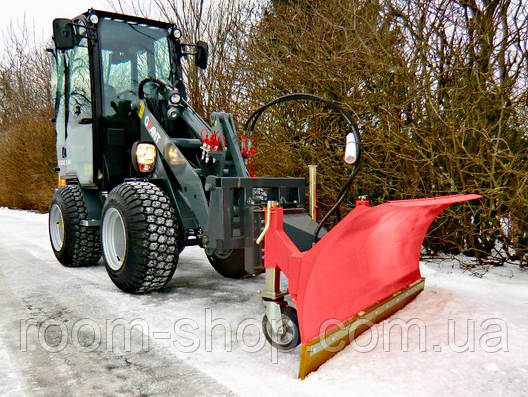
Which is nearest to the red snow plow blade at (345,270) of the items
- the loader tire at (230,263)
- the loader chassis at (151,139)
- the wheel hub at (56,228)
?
the loader chassis at (151,139)

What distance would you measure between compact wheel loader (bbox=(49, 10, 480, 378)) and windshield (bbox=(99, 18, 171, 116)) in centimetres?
1

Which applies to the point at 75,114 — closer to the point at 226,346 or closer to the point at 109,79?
the point at 109,79

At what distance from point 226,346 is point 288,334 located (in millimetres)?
405

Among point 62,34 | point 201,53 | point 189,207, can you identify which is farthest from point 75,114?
point 189,207

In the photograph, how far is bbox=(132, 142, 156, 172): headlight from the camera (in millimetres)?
4043

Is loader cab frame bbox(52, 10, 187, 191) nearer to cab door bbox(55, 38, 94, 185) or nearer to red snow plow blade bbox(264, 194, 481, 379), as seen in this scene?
cab door bbox(55, 38, 94, 185)

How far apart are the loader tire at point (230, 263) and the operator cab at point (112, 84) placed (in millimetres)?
1218

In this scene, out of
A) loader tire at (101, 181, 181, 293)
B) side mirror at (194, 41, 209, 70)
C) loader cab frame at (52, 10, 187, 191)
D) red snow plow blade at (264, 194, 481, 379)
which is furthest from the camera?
side mirror at (194, 41, 209, 70)

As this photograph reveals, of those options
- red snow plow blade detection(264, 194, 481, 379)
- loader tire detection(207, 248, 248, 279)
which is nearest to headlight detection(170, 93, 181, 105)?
loader tire detection(207, 248, 248, 279)

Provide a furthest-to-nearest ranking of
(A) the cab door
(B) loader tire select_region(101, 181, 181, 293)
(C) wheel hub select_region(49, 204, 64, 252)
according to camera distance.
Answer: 1. (C) wheel hub select_region(49, 204, 64, 252)
2. (A) the cab door
3. (B) loader tire select_region(101, 181, 181, 293)

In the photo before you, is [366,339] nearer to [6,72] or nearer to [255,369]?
[255,369]

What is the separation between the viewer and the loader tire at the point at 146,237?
356 centimetres

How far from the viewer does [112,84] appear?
456 centimetres

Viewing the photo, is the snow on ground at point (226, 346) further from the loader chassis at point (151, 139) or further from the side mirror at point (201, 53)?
the side mirror at point (201, 53)
